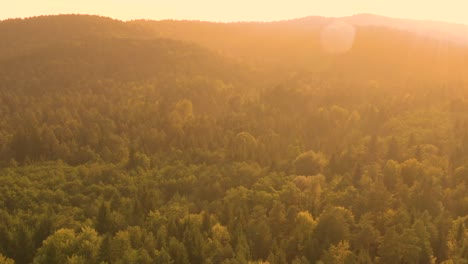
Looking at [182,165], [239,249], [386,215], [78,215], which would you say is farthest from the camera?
[182,165]

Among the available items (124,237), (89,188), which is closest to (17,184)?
(89,188)

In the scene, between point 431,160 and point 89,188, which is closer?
point 89,188

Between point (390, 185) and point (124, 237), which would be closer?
point (124, 237)

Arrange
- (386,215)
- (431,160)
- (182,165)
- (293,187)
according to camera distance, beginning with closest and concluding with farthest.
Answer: (386,215) < (293,187) < (431,160) < (182,165)

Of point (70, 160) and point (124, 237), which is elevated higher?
point (124, 237)

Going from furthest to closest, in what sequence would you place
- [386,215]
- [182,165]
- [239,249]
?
[182,165] → [386,215] → [239,249]

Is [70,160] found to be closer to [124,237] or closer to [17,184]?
[17,184]

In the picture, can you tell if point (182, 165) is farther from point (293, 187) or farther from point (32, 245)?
point (32, 245)

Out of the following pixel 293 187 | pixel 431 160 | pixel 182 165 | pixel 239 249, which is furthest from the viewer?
pixel 182 165

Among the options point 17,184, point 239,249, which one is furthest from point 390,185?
point 17,184
